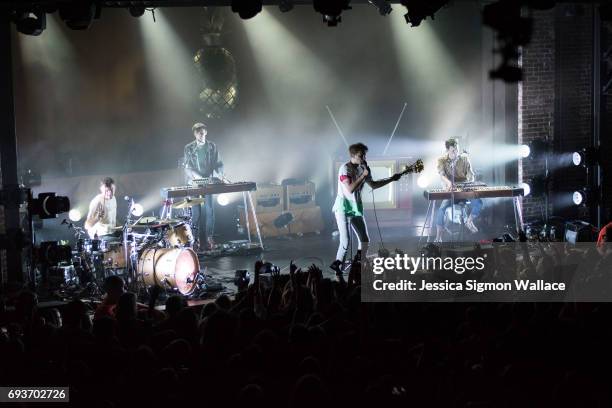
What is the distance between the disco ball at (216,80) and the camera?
16141mm

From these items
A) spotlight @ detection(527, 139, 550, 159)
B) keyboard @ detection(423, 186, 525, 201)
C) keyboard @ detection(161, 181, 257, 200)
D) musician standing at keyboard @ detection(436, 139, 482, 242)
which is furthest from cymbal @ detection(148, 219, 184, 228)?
spotlight @ detection(527, 139, 550, 159)

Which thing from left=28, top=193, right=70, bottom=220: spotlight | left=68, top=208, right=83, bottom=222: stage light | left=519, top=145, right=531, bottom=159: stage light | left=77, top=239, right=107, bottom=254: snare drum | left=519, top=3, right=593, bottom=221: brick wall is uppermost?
left=519, top=3, right=593, bottom=221: brick wall

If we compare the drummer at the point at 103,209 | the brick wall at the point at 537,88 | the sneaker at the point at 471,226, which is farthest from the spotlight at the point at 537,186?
the drummer at the point at 103,209

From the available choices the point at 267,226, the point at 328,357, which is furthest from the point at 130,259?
the point at 328,357

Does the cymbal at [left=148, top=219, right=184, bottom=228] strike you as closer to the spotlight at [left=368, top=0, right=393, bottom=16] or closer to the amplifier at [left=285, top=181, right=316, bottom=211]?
the spotlight at [left=368, top=0, right=393, bottom=16]

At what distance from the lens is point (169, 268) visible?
9.98 meters

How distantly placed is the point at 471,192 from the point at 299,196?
3.82 m

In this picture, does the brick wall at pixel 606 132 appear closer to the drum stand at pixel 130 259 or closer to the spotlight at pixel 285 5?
the spotlight at pixel 285 5

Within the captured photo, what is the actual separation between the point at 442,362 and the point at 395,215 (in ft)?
36.4

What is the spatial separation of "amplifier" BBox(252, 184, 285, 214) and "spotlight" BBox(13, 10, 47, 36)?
A: 543 cm

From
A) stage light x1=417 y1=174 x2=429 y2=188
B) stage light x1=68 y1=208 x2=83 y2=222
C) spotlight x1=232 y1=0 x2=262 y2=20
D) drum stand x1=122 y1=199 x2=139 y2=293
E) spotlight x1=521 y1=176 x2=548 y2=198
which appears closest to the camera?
spotlight x1=232 y1=0 x2=262 y2=20

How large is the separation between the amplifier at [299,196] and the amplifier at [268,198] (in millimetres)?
109

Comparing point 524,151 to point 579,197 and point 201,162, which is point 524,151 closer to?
point 579,197

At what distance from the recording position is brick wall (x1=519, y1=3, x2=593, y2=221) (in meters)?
14.0
